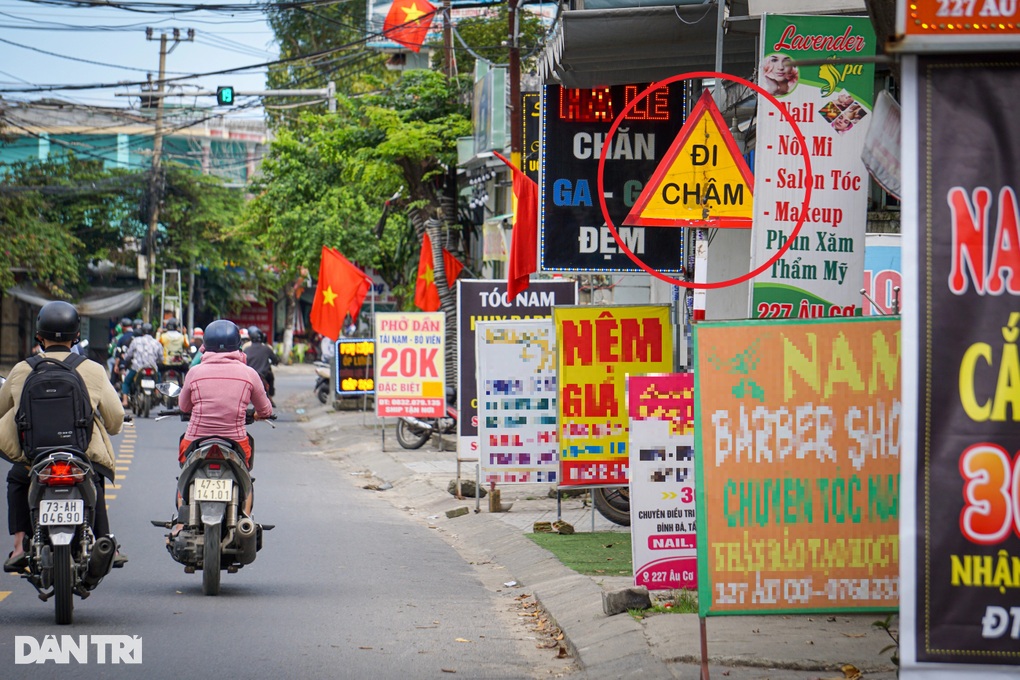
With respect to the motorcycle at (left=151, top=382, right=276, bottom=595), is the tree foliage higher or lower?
higher

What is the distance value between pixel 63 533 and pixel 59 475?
334mm

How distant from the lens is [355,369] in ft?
87.2

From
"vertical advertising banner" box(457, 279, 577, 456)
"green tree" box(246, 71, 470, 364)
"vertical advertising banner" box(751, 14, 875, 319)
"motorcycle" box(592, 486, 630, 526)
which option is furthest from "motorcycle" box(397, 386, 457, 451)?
"vertical advertising banner" box(751, 14, 875, 319)

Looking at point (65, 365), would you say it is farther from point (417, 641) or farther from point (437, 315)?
point (437, 315)

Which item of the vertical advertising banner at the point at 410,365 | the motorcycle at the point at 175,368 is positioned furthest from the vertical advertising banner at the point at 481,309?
the motorcycle at the point at 175,368

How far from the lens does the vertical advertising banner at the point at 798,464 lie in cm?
618

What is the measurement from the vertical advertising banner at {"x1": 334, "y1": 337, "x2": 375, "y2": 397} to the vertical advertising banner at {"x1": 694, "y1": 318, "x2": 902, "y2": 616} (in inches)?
792

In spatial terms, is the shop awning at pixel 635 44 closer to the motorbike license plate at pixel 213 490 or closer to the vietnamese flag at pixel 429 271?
the motorbike license plate at pixel 213 490

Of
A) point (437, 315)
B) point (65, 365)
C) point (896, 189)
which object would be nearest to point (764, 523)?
point (896, 189)

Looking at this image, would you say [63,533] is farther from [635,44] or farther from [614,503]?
[614,503]

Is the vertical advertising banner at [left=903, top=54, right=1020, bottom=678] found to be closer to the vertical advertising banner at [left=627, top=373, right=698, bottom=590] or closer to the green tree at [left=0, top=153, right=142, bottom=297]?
the vertical advertising banner at [left=627, top=373, right=698, bottom=590]

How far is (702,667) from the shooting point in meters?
6.44

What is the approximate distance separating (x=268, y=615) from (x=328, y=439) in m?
16.7

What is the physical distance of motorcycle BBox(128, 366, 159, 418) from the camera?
88.6 feet
